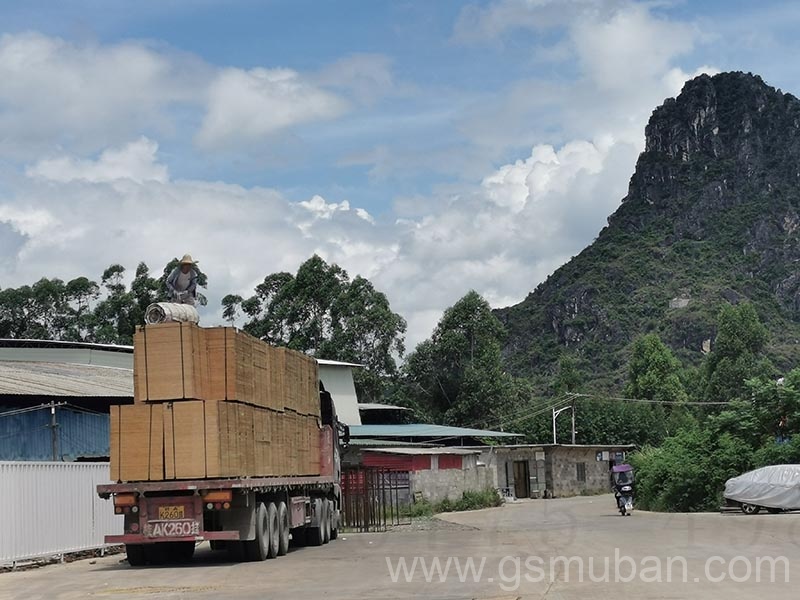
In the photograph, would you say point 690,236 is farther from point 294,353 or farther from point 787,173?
point 294,353

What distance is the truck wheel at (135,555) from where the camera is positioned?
20.3 metres

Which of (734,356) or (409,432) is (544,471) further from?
(734,356)

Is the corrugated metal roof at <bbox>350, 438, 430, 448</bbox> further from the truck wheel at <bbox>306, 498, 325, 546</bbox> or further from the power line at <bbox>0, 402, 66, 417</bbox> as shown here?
the truck wheel at <bbox>306, 498, 325, 546</bbox>

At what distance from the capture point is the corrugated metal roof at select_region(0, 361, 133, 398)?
108 feet

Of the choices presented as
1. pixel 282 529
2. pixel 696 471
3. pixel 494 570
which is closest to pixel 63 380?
pixel 282 529

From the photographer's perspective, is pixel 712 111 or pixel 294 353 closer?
pixel 294 353

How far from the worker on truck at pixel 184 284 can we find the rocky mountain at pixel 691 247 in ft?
376

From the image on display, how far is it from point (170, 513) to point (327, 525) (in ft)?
25.7

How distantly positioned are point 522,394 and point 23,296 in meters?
35.8

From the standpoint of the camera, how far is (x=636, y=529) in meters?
26.7

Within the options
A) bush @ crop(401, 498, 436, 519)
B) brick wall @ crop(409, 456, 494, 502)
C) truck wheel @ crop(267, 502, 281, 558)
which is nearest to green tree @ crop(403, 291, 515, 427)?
brick wall @ crop(409, 456, 494, 502)

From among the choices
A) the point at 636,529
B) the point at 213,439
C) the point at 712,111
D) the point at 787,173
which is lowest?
the point at 636,529

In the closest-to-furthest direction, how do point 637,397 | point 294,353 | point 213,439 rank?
1. point 213,439
2. point 294,353
3. point 637,397

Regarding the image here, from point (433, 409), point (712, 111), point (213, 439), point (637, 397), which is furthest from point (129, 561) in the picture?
point (712, 111)
